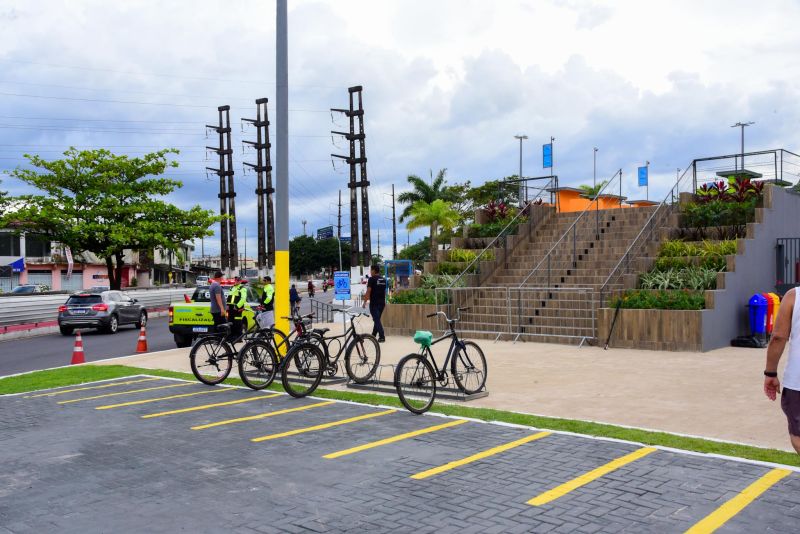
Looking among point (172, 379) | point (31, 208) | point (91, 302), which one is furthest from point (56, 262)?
point (172, 379)

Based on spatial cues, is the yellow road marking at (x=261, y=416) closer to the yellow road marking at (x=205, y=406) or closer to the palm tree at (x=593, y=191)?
the yellow road marking at (x=205, y=406)

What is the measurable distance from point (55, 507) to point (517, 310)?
15.1 m

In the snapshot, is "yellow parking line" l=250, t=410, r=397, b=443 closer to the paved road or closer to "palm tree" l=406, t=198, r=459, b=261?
the paved road

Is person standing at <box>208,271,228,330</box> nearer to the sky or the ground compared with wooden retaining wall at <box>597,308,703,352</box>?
nearer to the sky

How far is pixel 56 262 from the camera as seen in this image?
60.1 m

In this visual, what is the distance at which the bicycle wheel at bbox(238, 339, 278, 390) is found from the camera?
11.3 meters

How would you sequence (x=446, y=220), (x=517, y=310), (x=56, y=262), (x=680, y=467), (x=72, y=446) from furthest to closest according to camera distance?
(x=56, y=262)
(x=446, y=220)
(x=517, y=310)
(x=72, y=446)
(x=680, y=467)

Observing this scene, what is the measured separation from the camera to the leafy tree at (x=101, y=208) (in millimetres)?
39375

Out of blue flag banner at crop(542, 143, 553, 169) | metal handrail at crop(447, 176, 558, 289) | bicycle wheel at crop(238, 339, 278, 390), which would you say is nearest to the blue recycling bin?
metal handrail at crop(447, 176, 558, 289)

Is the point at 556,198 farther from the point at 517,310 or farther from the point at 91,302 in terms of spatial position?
the point at 91,302

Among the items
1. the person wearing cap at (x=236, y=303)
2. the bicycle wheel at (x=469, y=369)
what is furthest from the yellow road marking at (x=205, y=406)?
the person wearing cap at (x=236, y=303)

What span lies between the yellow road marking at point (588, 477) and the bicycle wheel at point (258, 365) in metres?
5.94

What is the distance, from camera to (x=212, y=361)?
1200 centimetres

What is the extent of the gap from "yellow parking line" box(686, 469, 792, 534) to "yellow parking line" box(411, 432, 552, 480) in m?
2.24
